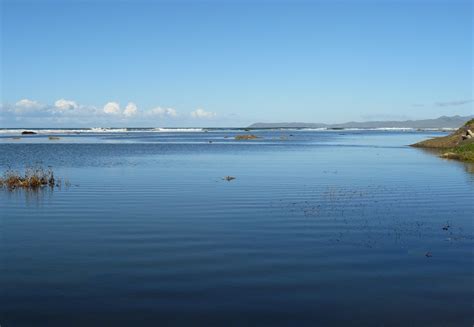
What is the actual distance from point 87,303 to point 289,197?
1577cm

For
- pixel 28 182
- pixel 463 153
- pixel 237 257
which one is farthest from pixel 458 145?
pixel 237 257

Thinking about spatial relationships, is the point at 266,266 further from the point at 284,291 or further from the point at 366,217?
the point at 366,217

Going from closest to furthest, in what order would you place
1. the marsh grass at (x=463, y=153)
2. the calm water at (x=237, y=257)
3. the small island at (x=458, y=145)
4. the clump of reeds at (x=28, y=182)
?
the calm water at (x=237, y=257), the clump of reeds at (x=28, y=182), the marsh grass at (x=463, y=153), the small island at (x=458, y=145)

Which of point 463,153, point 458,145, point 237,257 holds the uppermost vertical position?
point 458,145

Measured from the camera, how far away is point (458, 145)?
5834 cm

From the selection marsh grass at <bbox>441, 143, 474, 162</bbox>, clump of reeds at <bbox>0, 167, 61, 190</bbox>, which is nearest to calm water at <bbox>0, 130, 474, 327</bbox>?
clump of reeds at <bbox>0, 167, 61, 190</bbox>

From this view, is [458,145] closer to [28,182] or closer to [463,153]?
[463,153]

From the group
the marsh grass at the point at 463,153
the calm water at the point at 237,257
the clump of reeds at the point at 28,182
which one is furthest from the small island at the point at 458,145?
the clump of reeds at the point at 28,182

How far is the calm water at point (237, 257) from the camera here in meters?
10.2

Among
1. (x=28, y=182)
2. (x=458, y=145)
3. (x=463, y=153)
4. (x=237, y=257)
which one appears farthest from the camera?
(x=458, y=145)

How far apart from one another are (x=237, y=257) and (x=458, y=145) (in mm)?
51474

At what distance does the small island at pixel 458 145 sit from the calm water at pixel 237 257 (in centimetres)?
2449

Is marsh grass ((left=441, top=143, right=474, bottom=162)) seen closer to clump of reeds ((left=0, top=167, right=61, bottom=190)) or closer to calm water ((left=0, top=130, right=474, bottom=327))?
calm water ((left=0, top=130, right=474, bottom=327))

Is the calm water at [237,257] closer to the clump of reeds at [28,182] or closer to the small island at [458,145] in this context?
the clump of reeds at [28,182]
